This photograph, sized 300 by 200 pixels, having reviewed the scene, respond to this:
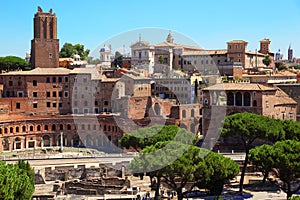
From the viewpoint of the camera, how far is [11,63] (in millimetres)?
68938

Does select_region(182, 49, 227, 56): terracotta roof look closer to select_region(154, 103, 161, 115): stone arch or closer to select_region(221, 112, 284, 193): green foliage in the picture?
select_region(154, 103, 161, 115): stone arch

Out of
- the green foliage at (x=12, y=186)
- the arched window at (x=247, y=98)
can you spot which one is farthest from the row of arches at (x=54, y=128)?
the green foliage at (x=12, y=186)

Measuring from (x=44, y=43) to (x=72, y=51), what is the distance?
1862cm

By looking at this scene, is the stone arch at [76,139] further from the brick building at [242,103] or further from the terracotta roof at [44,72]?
the brick building at [242,103]

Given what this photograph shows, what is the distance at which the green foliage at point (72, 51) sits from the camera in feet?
268

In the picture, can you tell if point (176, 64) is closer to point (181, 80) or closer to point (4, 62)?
point (181, 80)

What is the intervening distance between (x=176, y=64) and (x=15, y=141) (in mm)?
30684

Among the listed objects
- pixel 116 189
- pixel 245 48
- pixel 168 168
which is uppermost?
pixel 245 48

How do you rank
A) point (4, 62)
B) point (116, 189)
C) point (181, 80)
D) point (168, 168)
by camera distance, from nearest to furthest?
point (168, 168)
point (116, 189)
point (181, 80)
point (4, 62)

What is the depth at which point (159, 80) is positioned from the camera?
204 feet

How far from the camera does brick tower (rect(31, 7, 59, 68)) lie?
6341cm

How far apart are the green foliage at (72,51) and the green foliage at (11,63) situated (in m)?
11.5

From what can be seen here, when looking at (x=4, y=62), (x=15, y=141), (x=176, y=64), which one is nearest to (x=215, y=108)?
(x=15, y=141)

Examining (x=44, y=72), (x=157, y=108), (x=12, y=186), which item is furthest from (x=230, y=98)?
(x=12, y=186)
